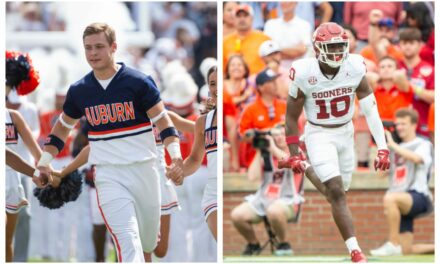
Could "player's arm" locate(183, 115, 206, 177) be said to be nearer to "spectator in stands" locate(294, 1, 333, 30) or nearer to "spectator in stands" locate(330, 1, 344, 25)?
"spectator in stands" locate(294, 1, 333, 30)

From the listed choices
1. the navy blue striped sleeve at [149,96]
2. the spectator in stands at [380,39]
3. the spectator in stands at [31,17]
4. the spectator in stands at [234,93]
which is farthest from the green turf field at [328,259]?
the spectator in stands at [31,17]

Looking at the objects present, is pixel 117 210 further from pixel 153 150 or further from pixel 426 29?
pixel 426 29

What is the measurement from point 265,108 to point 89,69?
102 inches

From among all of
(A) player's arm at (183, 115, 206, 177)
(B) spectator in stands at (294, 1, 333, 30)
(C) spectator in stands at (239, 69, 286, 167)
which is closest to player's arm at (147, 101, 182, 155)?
(A) player's arm at (183, 115, 206, 177)

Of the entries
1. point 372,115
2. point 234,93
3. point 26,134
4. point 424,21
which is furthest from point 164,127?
point 424,21

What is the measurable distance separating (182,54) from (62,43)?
1.44m

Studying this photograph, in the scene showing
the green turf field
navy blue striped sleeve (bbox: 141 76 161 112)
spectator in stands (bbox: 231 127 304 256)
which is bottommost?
the green turf field

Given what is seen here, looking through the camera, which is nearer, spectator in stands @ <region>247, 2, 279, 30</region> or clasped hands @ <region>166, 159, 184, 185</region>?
clasped hands @ <region>166, 159, 184, 185</region>

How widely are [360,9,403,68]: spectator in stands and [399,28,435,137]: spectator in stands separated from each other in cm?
10

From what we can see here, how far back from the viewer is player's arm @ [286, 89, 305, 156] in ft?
28.4

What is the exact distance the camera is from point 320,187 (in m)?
8.70

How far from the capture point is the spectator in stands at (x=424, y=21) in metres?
11.7

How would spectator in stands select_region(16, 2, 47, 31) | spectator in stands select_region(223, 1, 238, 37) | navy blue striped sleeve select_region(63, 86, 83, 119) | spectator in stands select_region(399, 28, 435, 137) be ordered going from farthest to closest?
1. spectator in stands select_region(16, 2, 47, 31)
2. spectator in stands select_region(223, 1, 238, 37)
3. spectator in stands select_region(399, 28, 435, 137)
4. navy blue striped sleeve select_region(63, 86, 83, 119)

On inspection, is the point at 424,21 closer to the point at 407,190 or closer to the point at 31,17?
the point at 407,190
